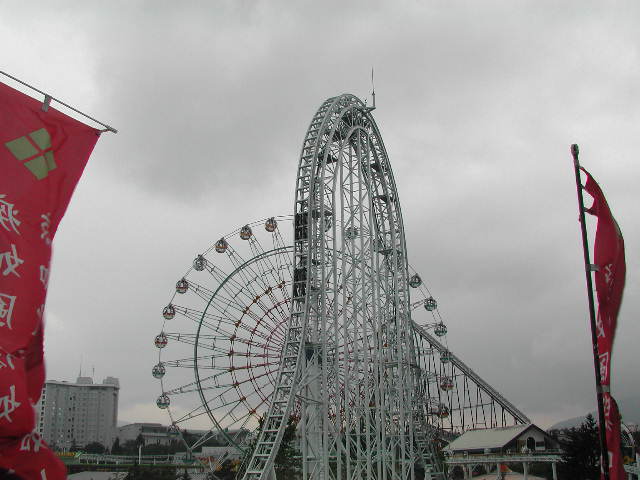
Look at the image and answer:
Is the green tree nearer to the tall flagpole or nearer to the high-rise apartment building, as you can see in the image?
the tall flagpole

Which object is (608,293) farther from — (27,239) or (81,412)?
(81,412)

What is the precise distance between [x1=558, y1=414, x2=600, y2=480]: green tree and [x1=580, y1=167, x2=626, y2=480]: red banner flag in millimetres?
24201

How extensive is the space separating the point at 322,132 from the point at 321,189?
7.42 feet

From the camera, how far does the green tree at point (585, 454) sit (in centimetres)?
3266

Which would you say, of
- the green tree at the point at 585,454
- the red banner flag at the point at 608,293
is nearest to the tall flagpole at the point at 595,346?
the red banner flag at the point at 608,293

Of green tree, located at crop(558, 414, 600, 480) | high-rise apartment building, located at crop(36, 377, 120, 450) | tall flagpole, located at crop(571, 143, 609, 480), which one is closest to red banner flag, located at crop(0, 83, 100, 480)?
tall flagpole, located at crop(571, 143, 609, 480)

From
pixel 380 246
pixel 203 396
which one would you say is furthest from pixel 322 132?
pixel 203 396

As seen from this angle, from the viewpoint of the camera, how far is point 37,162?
687 centimetres

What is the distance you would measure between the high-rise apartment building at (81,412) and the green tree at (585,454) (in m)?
106

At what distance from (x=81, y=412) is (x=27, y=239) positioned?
138 metres

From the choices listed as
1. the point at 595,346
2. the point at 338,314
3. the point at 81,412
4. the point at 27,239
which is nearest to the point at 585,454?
the point at 338,314

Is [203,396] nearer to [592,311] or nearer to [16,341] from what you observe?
[592,311]

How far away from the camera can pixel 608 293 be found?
421 inches

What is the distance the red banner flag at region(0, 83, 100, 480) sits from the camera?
5.88 m
